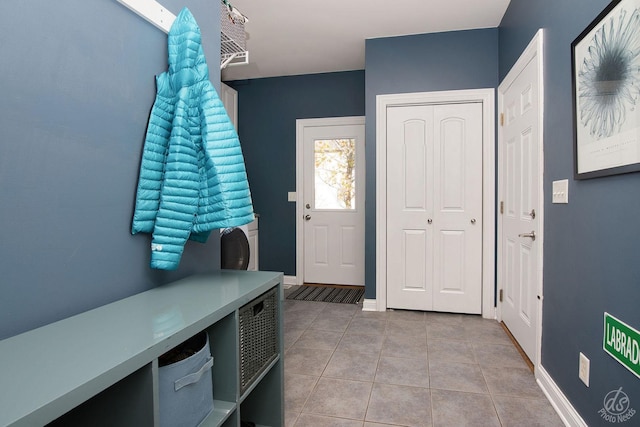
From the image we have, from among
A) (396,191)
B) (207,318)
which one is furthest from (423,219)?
Answer: (207,318)

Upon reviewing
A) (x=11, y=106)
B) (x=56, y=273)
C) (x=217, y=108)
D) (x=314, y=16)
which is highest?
(x=314, y=16)

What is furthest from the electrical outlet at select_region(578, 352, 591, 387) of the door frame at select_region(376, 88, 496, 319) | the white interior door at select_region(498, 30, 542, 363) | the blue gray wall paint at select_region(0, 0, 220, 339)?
the blue gray wall paint at select_region(0, 0, 220, 339)

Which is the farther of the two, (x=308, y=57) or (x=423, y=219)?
(x=308, y=57)

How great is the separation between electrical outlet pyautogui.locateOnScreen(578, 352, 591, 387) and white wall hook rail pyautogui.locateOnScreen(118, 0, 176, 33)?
7.24 ft

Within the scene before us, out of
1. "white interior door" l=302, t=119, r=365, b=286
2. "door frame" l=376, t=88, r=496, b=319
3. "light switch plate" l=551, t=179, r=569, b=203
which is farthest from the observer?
"white interior door" l=302, t=119, r=365, b=286

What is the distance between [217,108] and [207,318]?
788mm

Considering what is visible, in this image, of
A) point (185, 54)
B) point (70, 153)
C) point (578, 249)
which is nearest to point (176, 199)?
point (70, 153)

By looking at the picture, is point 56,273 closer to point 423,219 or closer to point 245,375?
point 245,375

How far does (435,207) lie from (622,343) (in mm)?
2174

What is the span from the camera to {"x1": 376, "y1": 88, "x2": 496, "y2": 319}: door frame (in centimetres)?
328

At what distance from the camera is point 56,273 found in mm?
1030

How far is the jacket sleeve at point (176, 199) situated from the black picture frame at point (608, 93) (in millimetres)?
1517

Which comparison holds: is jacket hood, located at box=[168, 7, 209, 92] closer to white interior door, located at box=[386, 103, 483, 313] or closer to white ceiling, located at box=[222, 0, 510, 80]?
white ceiling, located at box=[222, 0, 510, 80]

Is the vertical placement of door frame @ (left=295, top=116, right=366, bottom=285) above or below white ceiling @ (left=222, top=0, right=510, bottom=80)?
below
